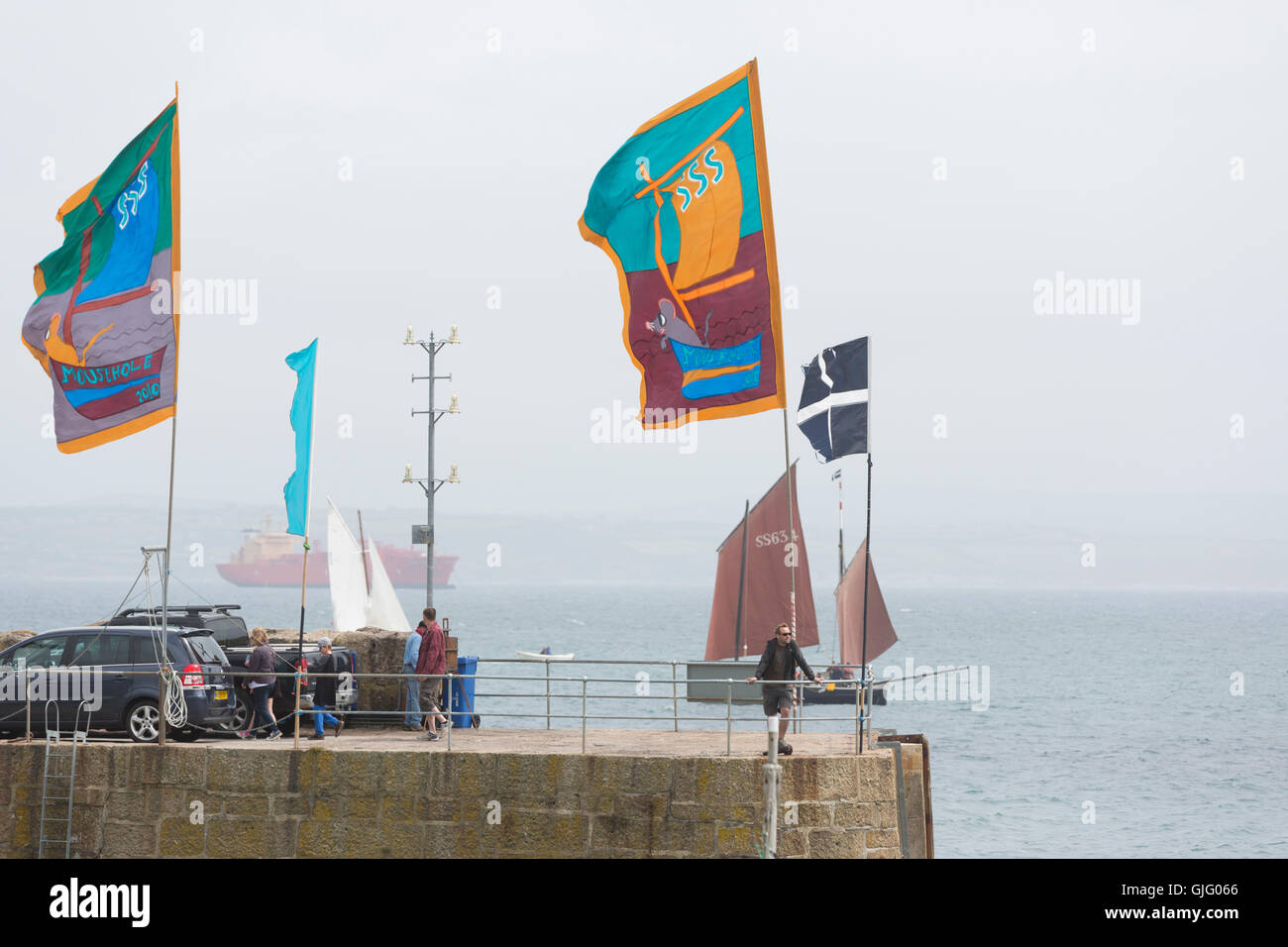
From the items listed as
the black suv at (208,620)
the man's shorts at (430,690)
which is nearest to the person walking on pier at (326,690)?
the man's shorts at (430,690)

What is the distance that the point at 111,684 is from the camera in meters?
17.5

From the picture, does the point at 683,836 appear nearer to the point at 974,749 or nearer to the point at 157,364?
the point at 157,364

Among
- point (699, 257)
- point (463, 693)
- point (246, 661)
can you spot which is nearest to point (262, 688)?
point (246, 661)

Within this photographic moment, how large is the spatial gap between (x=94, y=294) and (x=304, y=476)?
141 inches

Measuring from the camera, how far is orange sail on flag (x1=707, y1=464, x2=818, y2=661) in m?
55.8

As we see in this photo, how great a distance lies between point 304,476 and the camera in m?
17.3

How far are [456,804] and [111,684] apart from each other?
204 inches

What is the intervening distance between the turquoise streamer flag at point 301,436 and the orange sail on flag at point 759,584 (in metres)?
37.1

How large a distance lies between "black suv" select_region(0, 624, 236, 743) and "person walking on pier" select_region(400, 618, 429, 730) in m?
2.30

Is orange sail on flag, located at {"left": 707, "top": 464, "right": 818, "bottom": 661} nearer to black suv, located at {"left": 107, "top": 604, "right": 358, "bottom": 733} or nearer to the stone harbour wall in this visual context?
black suv, located at {"left": 107, "top": 604, "right": 358, "bottom": 733}

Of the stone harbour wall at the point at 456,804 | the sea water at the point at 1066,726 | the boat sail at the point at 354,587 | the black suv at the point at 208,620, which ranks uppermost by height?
the boat sail at the point at 354,587

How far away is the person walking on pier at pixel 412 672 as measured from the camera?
18.3 meters

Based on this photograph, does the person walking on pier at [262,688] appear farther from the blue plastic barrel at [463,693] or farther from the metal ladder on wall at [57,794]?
the blue plastic barrel at [463,693]
